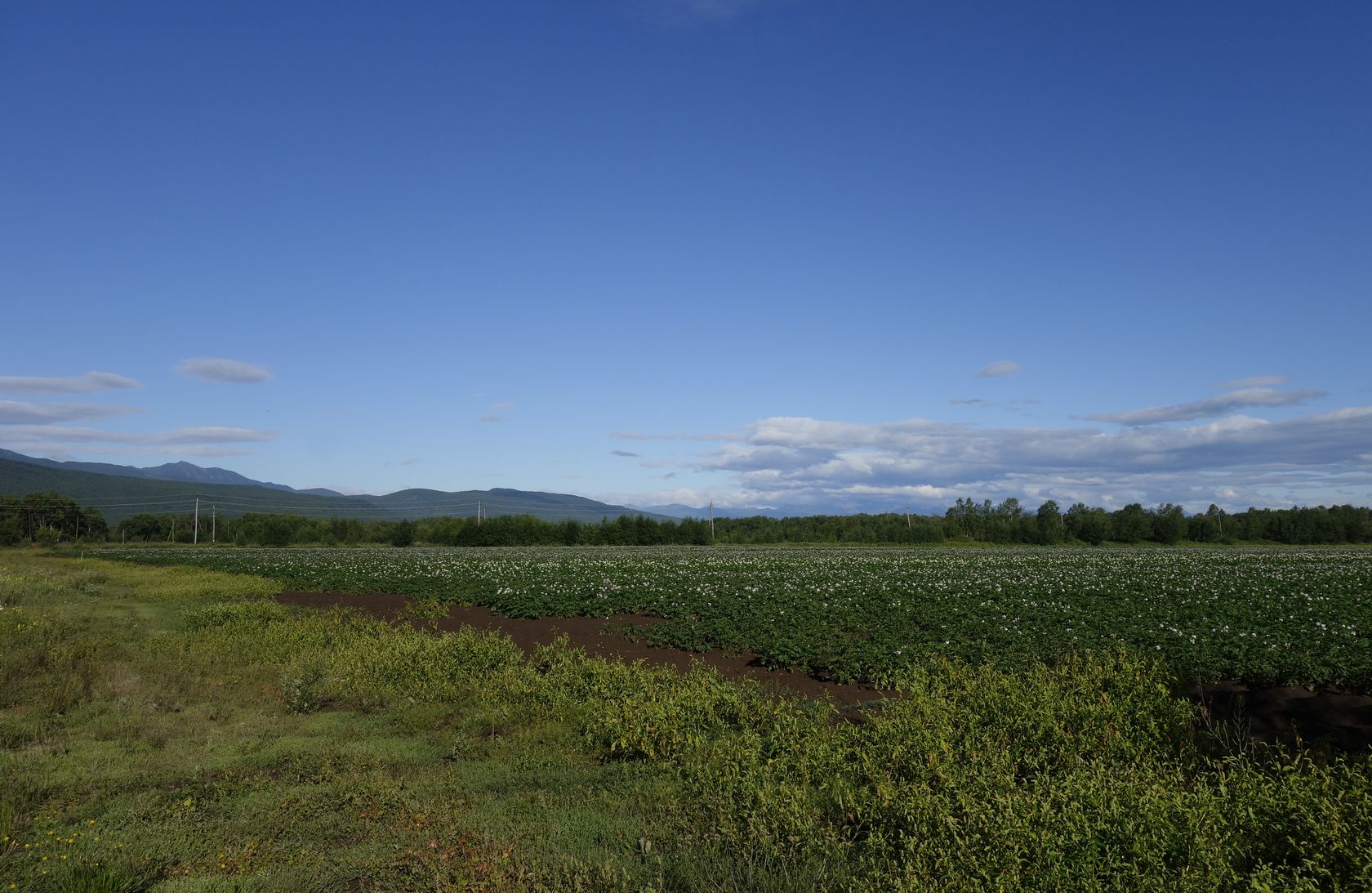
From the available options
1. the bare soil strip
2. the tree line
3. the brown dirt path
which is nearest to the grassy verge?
the bare soil strip

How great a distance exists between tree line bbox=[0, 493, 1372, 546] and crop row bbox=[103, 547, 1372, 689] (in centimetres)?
5697

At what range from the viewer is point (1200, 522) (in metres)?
102

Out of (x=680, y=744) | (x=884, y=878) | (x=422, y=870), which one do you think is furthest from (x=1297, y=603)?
(x=422, y=870)

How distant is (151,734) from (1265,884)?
418 inches

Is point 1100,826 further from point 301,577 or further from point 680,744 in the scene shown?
point 301,577

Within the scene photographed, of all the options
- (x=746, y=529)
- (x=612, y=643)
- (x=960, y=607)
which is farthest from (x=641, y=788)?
(x=746, y=529)

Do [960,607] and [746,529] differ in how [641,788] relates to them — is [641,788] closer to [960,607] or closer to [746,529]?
[960,607]

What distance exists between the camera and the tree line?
301 feet

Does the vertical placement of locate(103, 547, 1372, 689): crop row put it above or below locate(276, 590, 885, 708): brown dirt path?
above

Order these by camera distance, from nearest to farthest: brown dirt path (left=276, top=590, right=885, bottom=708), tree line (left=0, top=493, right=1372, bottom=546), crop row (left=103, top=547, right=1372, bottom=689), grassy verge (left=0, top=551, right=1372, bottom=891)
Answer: grassy verge (left=0, top=551, right=1372, bottom=891) → brown dirt path (left=276, top=590, right=885, bottom=708) → crop row (left=103, top=547, right=1372, bottom=689) → tree line (left=0, top=493, right=1372, bottom=546)

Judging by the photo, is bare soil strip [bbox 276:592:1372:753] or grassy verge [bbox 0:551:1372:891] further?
bare soil strip [bbox 276:592:1372:753]

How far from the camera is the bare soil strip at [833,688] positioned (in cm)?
706

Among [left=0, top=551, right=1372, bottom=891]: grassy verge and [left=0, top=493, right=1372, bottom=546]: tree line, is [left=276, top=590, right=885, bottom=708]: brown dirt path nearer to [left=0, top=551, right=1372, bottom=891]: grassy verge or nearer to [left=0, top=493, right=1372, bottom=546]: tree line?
[left=0, top=551, right=1372, bottom=891]: grassy verge

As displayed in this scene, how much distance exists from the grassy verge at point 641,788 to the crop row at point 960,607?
2120mm
